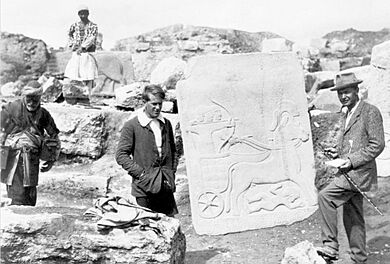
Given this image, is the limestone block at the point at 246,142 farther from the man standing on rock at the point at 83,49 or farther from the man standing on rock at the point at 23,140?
the man standing on rock at the point at 83,49

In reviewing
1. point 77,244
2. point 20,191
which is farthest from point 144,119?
point 20,191

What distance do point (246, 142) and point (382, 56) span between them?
258cm

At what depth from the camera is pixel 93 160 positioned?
26.5 ft

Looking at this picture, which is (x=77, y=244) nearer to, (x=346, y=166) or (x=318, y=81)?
(x=346, y=166)

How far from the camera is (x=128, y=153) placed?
4.97 metres

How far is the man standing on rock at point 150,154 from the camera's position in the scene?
4.87 metres

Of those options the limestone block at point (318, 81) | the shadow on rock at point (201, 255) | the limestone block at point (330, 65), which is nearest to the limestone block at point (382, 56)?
the shadow on rock at point (201, 255)

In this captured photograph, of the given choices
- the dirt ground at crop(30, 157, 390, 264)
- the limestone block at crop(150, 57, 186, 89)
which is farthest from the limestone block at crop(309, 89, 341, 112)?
the dirt ground at crop(30, 157, 390, 264)

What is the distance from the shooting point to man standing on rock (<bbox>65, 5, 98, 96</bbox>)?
10375 millimetres

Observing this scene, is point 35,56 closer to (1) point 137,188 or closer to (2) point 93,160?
(2) point 93,160

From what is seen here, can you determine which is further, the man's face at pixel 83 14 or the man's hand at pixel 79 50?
the man's face at pixel 83 14

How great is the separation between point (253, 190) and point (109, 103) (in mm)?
4167

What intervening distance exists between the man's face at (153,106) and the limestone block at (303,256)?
1646 mm

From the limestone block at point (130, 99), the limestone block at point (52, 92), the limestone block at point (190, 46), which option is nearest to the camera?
the limestone block at point (130, 99)
